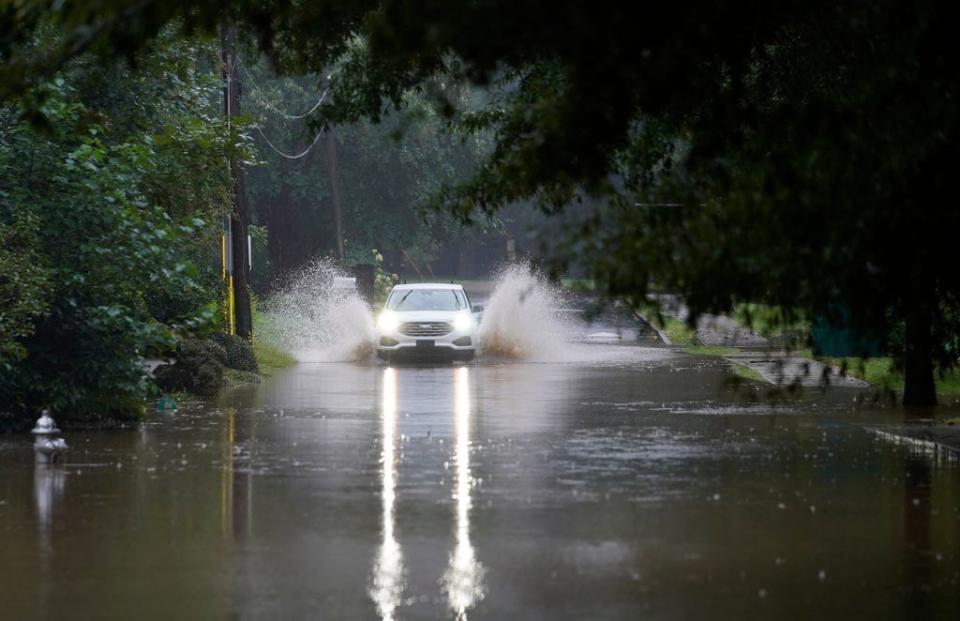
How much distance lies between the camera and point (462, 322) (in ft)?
119

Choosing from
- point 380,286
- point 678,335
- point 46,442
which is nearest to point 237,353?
point 46,442

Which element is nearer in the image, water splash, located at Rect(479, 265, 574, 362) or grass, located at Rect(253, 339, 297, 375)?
grass, located at Rect(253, 339, 297, 375)

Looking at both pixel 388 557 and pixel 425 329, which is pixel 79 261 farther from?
pixel 425 329

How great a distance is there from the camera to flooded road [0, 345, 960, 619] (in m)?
9.79

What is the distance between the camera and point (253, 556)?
1123cm

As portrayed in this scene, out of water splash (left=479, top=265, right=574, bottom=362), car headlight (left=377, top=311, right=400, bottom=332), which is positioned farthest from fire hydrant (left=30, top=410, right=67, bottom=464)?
water splash (left=479, top=265, right=574, bottom=362)

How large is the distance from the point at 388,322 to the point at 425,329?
0.89 meters

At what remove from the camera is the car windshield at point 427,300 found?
1485 inches

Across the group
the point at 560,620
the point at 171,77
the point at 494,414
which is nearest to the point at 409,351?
the point at 171,77

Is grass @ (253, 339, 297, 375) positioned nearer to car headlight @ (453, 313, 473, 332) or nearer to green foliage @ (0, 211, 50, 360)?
car headlight @ (453, 313, 473, 332)

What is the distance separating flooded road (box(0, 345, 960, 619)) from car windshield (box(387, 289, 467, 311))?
1455cm

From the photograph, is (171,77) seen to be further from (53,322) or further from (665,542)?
(665,542)

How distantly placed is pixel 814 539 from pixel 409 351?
24.3m

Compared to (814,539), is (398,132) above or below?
above
